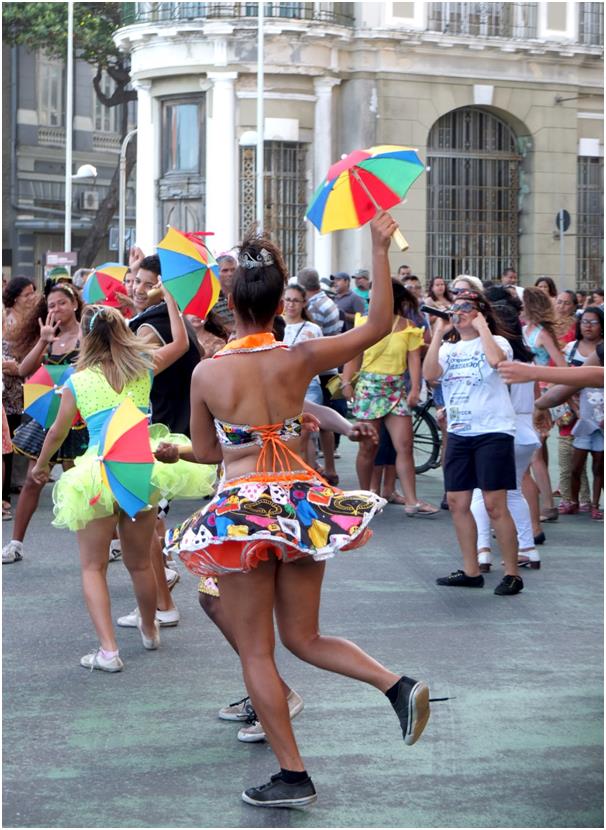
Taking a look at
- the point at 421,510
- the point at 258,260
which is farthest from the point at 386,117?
the point at 258,260

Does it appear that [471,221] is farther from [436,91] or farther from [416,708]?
[416,708]

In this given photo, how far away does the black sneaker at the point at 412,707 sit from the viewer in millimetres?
5316

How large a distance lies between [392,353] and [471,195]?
21.5m

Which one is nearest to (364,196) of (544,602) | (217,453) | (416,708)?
(217,453)

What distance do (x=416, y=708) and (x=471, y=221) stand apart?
2879cm

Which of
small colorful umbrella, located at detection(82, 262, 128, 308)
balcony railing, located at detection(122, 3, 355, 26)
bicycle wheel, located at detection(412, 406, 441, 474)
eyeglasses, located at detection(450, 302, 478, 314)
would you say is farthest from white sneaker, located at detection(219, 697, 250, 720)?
balcony railing, located at detection(122, 3, 355, 26)

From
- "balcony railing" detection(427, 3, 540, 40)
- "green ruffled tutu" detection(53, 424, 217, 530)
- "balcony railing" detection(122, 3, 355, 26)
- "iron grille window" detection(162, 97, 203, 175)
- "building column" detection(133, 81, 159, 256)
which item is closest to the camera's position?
"green ruffled tutu" detection(53, 424, 217, 530)

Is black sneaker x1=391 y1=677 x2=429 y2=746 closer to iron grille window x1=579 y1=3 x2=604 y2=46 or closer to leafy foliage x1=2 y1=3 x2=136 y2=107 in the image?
iron grille window x1=579 y1=3 x2=604 y2=46

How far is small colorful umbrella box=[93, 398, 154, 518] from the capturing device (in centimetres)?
683

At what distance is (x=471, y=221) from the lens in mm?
33375

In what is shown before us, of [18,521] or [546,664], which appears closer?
[546,664]

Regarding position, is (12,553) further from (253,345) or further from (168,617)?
(253,345)

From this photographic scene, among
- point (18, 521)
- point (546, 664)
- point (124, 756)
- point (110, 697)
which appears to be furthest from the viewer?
point (18, 521)

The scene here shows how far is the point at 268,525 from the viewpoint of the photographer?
5172 mm
